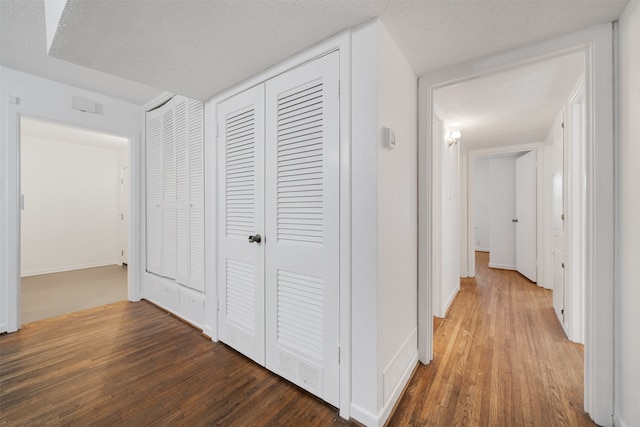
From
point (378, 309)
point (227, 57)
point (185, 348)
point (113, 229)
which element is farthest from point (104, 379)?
point (113, 229)

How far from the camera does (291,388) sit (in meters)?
1.74

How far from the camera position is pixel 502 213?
544cm

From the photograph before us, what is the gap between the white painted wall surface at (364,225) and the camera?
1402mm

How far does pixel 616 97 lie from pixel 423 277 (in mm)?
1471

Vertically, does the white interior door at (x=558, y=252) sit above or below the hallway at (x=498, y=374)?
above

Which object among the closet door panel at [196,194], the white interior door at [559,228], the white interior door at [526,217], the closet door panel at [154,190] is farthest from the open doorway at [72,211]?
the white interior door at [526,217]

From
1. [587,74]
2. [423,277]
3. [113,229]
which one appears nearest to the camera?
[587,74]

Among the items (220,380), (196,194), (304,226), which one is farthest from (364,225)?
(196,194)

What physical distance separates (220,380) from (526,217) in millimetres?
5222

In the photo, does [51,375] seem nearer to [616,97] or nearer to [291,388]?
[291,388]

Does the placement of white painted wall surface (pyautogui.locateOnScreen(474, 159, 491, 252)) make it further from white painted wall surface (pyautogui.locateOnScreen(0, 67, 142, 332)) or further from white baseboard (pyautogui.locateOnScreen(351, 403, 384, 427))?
white painted wall surface (pyautogui.locateOnScreen(0, 67, 142, 332))

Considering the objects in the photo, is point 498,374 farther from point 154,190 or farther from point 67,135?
point 67,135

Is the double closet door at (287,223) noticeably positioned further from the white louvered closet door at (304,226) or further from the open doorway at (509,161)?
the open doorway at (509,161)

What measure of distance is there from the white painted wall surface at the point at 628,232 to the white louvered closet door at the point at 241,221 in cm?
198
